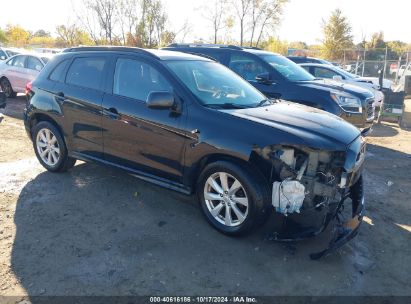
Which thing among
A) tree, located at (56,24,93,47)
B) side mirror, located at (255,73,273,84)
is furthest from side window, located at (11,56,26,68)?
tree, located at (56,24,93,47)

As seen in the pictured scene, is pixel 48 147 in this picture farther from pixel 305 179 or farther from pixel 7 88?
pixel 7 88

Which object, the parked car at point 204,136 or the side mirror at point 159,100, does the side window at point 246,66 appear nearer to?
the parked car at point 204,136

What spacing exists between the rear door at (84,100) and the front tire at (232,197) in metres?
1.69

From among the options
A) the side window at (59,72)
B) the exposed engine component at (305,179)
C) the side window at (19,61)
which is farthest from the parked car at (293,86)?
the side window at (19,61)

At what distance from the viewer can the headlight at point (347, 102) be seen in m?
7.19

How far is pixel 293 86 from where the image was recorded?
A: 7254 mm

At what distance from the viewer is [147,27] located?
26.6 metres

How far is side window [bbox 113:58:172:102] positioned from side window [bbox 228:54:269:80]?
360 centimetres

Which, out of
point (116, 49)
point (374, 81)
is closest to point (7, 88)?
point (116, 49)

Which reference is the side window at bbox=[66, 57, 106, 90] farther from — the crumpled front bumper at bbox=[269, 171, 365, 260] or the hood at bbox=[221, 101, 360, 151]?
the crumpled front bumper at bbox=[269, 171, 365, 260]

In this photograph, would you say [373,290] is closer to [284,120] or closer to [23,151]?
[284,120]

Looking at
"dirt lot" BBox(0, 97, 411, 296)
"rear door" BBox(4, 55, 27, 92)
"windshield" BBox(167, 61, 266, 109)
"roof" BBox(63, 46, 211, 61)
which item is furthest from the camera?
"rear door" BBox(4, 55, 27, 92)

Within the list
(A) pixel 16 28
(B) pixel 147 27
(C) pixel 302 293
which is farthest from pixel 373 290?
(A) pixel 16 28

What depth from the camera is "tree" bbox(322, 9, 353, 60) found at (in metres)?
35.6
